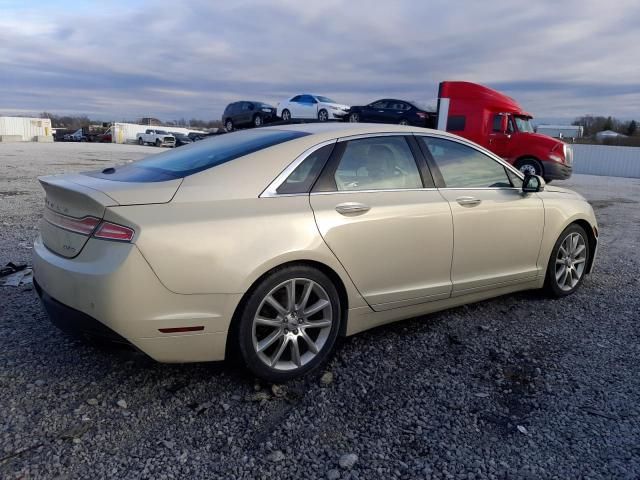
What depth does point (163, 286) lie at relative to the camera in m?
2.61

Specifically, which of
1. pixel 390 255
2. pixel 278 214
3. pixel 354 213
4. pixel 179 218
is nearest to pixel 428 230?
pixel 390 255

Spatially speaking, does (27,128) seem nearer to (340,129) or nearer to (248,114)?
(248,114)

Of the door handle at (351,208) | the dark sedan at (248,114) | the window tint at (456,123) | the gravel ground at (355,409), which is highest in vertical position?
the dark sedan at (248,114)

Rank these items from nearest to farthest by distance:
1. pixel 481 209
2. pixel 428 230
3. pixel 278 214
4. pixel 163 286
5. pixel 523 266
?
pixel 163 286, pixel 278 214, pixel 428 230, pixel 481 209, pixel 523 266

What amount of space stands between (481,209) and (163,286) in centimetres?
245

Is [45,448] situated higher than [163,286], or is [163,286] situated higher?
[163,286]

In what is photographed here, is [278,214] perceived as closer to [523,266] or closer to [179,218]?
[179,218]

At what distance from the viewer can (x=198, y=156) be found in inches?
133

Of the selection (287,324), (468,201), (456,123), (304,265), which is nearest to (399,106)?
(456,123)

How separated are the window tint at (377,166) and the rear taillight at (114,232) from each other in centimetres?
→ 132

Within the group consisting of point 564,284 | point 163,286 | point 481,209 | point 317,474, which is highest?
point 481,209

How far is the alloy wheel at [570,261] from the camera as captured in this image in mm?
4715

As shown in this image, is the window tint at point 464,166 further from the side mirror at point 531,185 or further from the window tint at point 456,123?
the window tint at point 456,123


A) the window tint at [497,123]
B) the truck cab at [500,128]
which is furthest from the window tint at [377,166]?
the window tint at [497,123]
